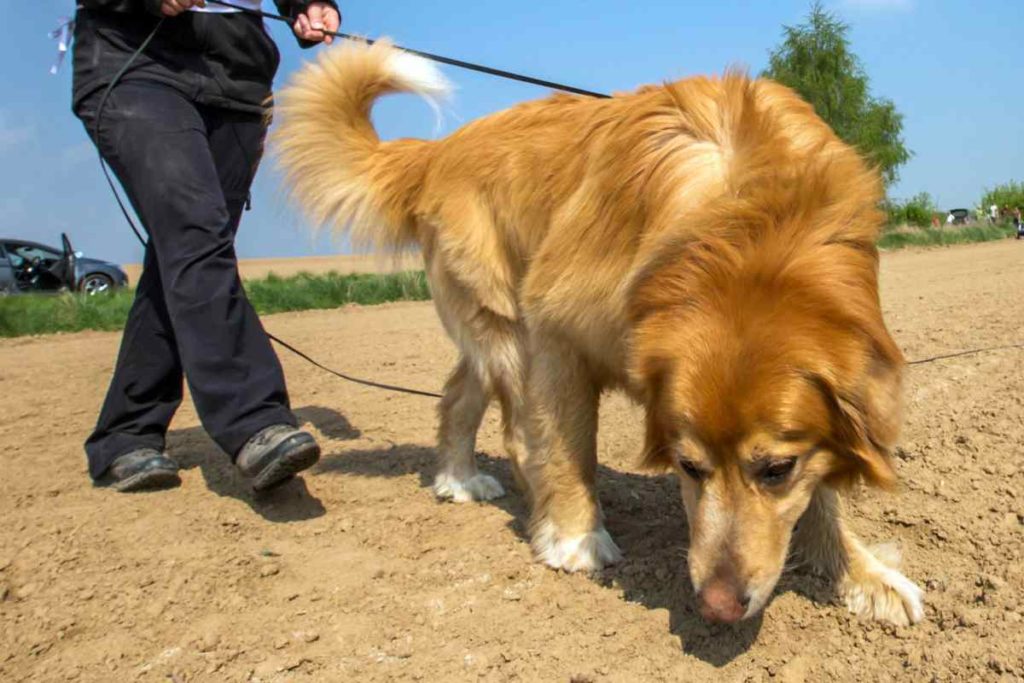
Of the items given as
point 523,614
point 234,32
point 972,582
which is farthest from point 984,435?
point 234,32

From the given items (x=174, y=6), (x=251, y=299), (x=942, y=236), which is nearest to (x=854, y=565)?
(x=174, y=6)

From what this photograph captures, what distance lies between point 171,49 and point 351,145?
0.82 metres

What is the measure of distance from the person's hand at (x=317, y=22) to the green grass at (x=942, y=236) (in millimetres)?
20162

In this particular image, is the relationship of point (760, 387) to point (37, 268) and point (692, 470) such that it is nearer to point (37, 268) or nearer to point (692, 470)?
point (692, 470)

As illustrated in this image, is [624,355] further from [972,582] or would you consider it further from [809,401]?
[972,582]

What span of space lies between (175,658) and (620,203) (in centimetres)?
184

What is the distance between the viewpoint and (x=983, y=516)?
299 cm

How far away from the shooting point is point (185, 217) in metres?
3.28

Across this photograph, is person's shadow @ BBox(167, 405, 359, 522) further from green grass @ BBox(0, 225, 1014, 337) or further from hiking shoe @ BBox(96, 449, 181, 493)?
green grass @ BBox(0, 225, 1014, 337)

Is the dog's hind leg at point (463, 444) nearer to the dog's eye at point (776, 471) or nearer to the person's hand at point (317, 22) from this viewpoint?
the person's hand at point (317, 22)

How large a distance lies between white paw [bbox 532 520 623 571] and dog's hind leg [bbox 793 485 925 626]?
0.63 meters

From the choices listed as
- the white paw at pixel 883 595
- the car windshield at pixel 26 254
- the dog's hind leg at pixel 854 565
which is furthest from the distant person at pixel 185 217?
the car windshield at pixel 26 254

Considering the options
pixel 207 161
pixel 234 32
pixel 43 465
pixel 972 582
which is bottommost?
pixel 43 465

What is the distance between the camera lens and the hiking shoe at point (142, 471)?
363cm
